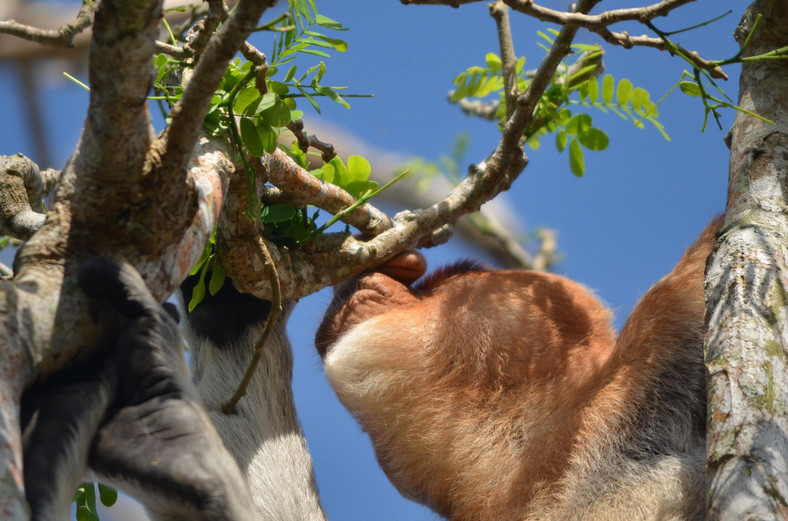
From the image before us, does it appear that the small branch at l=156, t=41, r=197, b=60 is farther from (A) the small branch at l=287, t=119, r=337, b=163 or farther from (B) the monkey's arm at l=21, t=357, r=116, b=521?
(B) the monkey's arm at l=21, t=357, r=116, b=521

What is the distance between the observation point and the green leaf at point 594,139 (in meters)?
4.05

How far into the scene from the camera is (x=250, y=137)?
7.90 ft

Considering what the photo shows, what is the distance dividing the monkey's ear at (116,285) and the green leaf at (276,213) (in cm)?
132

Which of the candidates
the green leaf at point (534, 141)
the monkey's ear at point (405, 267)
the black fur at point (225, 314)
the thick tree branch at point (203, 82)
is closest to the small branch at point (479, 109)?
the green leaf at point (534, 141)

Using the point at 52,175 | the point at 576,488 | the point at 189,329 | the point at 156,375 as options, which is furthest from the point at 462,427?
the point at 52,175

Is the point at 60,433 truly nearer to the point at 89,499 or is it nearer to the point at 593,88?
the point at 89,499

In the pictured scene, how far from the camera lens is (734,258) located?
247 centimetres

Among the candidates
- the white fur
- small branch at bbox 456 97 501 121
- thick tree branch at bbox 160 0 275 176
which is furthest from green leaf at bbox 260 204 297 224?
small branch at bbox 456 97 501 121

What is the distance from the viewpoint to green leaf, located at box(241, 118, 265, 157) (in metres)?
2.40

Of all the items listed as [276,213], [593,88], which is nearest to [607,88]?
[593,88]

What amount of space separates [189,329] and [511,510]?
1744 millimetres

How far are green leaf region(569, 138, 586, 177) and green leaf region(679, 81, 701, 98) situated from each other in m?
0.95

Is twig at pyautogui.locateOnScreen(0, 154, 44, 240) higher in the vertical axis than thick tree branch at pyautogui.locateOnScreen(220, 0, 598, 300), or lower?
lower

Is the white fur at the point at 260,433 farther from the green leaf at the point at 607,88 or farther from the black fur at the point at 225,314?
the green leaf at the point at 607,88
